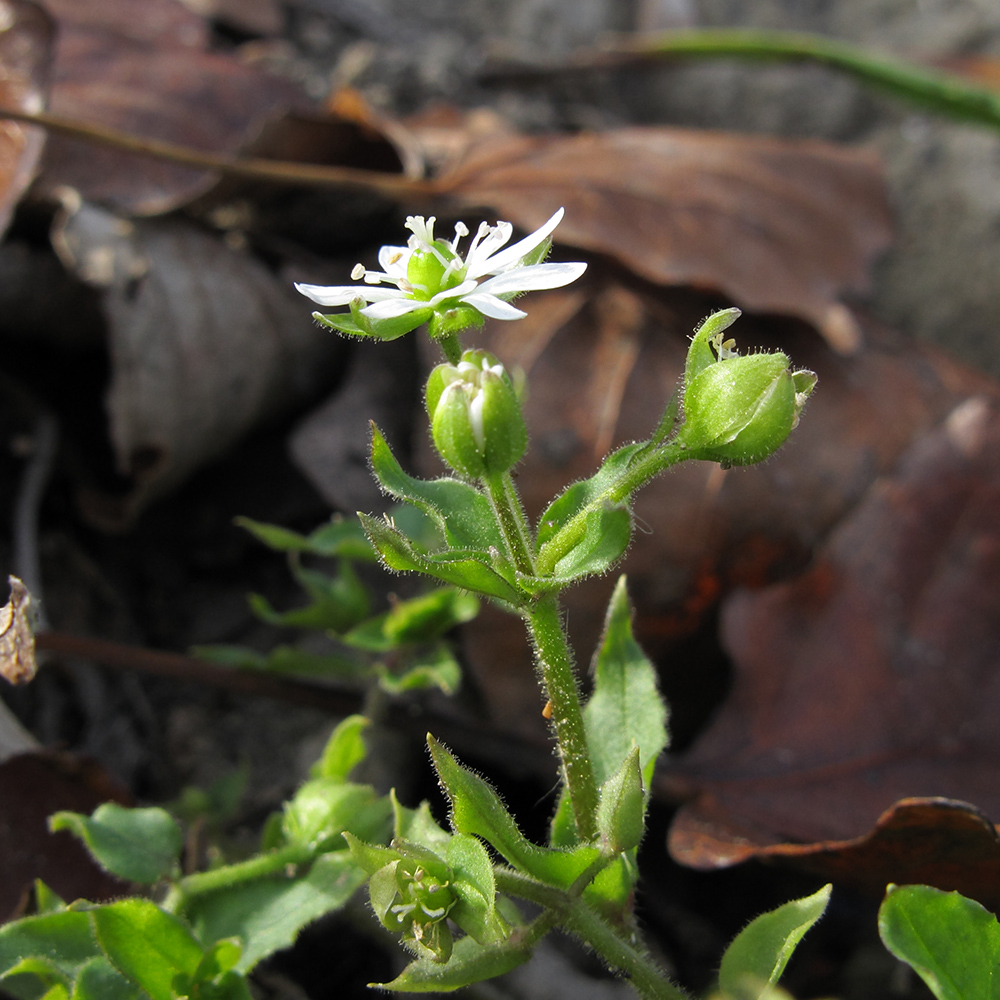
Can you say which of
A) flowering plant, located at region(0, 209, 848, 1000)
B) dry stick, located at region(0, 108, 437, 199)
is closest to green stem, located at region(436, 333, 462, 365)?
flowering plant, located at region(0, 209, 848, 1000)

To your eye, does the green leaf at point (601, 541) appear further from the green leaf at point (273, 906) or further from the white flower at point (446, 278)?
the green leaf at point (273, 906)

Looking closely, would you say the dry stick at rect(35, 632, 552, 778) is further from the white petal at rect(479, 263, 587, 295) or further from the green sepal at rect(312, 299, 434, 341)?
the white petal at rect(479, 263, 587, 295)

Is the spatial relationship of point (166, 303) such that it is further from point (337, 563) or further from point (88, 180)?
point (337, 563)

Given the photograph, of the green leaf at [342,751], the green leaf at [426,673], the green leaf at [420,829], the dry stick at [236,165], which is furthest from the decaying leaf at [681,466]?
the green leaf at [420,829]

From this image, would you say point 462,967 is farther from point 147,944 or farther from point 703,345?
point 703,345

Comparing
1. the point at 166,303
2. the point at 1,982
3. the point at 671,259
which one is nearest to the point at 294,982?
the point at 1,982

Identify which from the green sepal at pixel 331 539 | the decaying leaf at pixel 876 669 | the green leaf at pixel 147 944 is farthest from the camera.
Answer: the decaying leaf at pixel 876 669

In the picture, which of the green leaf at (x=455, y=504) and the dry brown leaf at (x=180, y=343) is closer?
the green leaf at (x=455, y=504)
